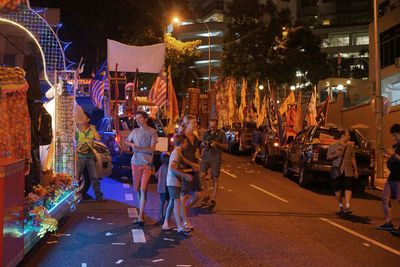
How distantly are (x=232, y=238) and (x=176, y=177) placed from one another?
1316mm

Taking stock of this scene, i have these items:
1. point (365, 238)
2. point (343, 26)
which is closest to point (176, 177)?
point (365, 238)

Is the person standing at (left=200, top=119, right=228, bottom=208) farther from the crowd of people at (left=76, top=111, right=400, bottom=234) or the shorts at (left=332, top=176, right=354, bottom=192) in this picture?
the shorts at (left=332, top=176, right=354, bottom=192)

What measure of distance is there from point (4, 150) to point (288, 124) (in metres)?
16.5

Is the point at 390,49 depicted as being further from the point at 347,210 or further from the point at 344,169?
the point at 347,210

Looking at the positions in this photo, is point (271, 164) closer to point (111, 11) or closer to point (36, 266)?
point (111, 11)

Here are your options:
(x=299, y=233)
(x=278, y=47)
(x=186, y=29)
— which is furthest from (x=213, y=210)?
(x=186, y=29)

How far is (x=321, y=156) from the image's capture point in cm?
1254

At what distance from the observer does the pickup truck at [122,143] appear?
13.1 m

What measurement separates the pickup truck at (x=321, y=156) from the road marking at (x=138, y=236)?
6.91 meters

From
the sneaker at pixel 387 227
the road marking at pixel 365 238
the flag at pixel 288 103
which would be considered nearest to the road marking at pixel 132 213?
the road marking at pixel 365 238

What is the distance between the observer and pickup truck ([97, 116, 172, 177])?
13.1 m

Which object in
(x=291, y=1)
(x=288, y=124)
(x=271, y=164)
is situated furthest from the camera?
(x=291, y=1)

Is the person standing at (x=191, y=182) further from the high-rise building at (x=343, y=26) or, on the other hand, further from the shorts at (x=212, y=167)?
the high-rise building at (x=343, y=26)

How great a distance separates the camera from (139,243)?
637 cm
